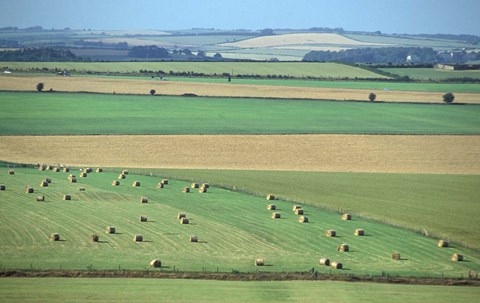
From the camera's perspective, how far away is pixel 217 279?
1422 inches

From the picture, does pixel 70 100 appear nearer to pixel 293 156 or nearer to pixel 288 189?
pixel 293 156

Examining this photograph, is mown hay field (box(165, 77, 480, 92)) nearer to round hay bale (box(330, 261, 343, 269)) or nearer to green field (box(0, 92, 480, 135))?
green field (box(0, 92, 480, 135))

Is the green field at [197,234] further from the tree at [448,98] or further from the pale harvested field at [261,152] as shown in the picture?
the tree at [448,98]

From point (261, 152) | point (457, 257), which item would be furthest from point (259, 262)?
point (261, 152)

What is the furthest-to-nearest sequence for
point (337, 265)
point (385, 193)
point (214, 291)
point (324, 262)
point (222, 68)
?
1. point (222, 68)
2. point (385, 193)
3. point (324, 262)
4. point (337, 265)
5. point (214, 291)

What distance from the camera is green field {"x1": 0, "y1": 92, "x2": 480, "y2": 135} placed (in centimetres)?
8975

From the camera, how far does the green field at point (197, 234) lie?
38.2 m

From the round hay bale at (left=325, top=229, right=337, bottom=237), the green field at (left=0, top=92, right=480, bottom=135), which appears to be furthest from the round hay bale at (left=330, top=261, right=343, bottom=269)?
the green field at (left=0, top=92, right=480, bottom=135)

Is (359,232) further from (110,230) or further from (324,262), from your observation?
(110,230)

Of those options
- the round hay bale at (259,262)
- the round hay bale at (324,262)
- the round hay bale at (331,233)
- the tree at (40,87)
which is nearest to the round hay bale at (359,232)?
the round hay bale at (331,233)

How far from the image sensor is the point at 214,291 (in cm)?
3412

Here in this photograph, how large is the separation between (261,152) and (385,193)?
20.3 metres

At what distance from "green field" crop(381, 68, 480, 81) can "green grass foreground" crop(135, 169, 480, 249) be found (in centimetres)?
9502

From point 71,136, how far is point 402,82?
79.4 metres
